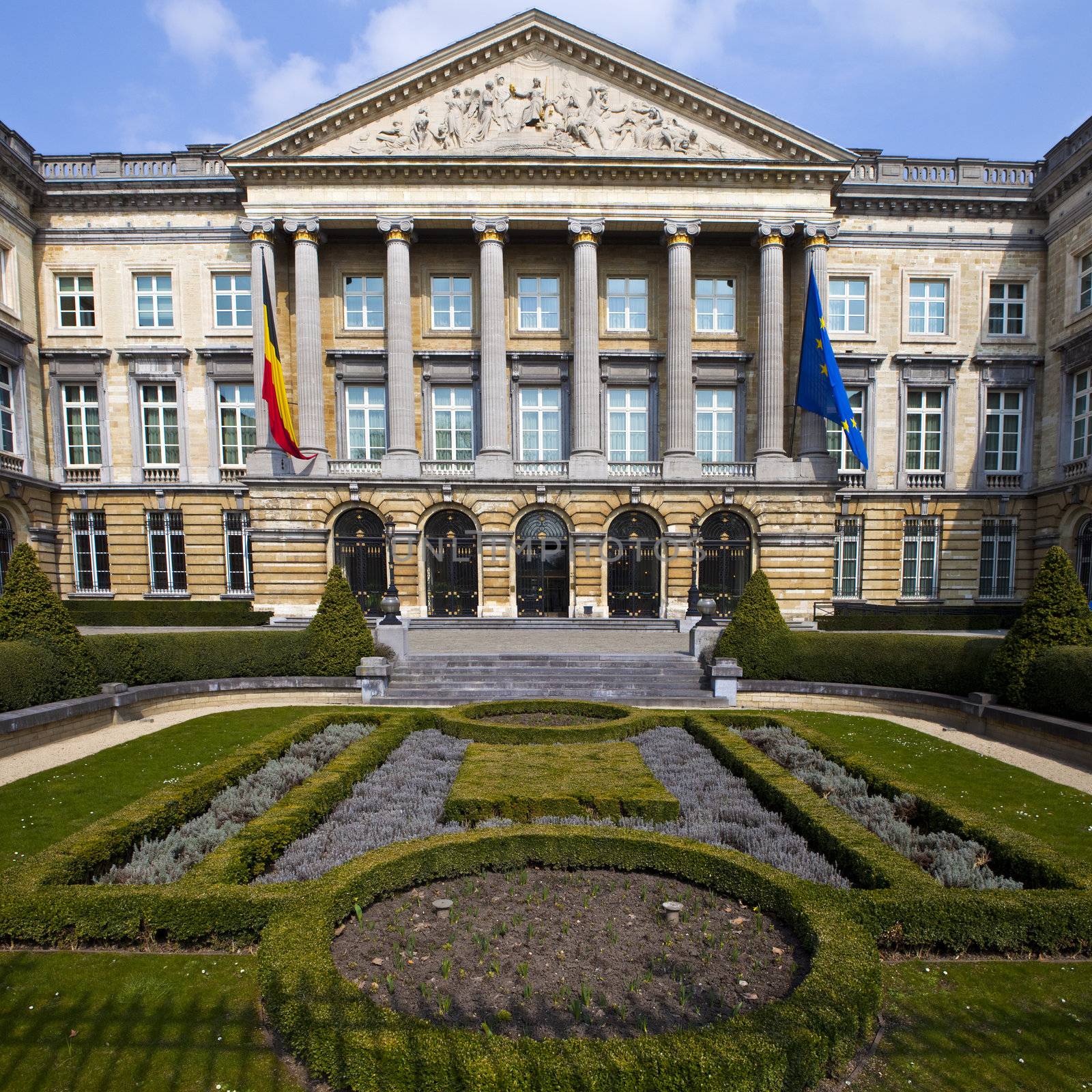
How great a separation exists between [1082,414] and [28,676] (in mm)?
36344

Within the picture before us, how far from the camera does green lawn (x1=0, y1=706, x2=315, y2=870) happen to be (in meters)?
8.21

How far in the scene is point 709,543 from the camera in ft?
88.8

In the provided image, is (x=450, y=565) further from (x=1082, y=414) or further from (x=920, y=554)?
(x=1082, y=414)

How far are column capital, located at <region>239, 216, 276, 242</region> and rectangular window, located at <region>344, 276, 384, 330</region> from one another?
11.2 feet

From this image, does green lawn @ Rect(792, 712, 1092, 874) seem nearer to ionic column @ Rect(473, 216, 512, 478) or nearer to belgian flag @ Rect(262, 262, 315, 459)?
ionic column @ Rect(473, 216, 512, 478)

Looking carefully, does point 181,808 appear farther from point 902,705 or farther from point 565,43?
point 565,43

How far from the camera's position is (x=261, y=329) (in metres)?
26.0

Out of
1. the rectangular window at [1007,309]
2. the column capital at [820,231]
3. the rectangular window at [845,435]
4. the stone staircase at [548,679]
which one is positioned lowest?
the stone staircase at [548,679]

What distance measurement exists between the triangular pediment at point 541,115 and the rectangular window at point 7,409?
42.9 feet

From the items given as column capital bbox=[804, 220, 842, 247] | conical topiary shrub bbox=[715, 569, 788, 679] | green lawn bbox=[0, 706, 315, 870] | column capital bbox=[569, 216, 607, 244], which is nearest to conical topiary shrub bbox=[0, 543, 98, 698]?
green lawn bbox=[0, 706, 315, 870]

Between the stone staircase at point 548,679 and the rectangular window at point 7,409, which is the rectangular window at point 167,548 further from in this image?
the stone staircase at point 548,679

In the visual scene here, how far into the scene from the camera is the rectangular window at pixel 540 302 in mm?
28703

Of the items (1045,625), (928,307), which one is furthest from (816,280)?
(1045,625)

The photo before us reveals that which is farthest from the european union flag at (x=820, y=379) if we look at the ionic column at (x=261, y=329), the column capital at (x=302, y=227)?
the ionic column at (x=261, y=329)
